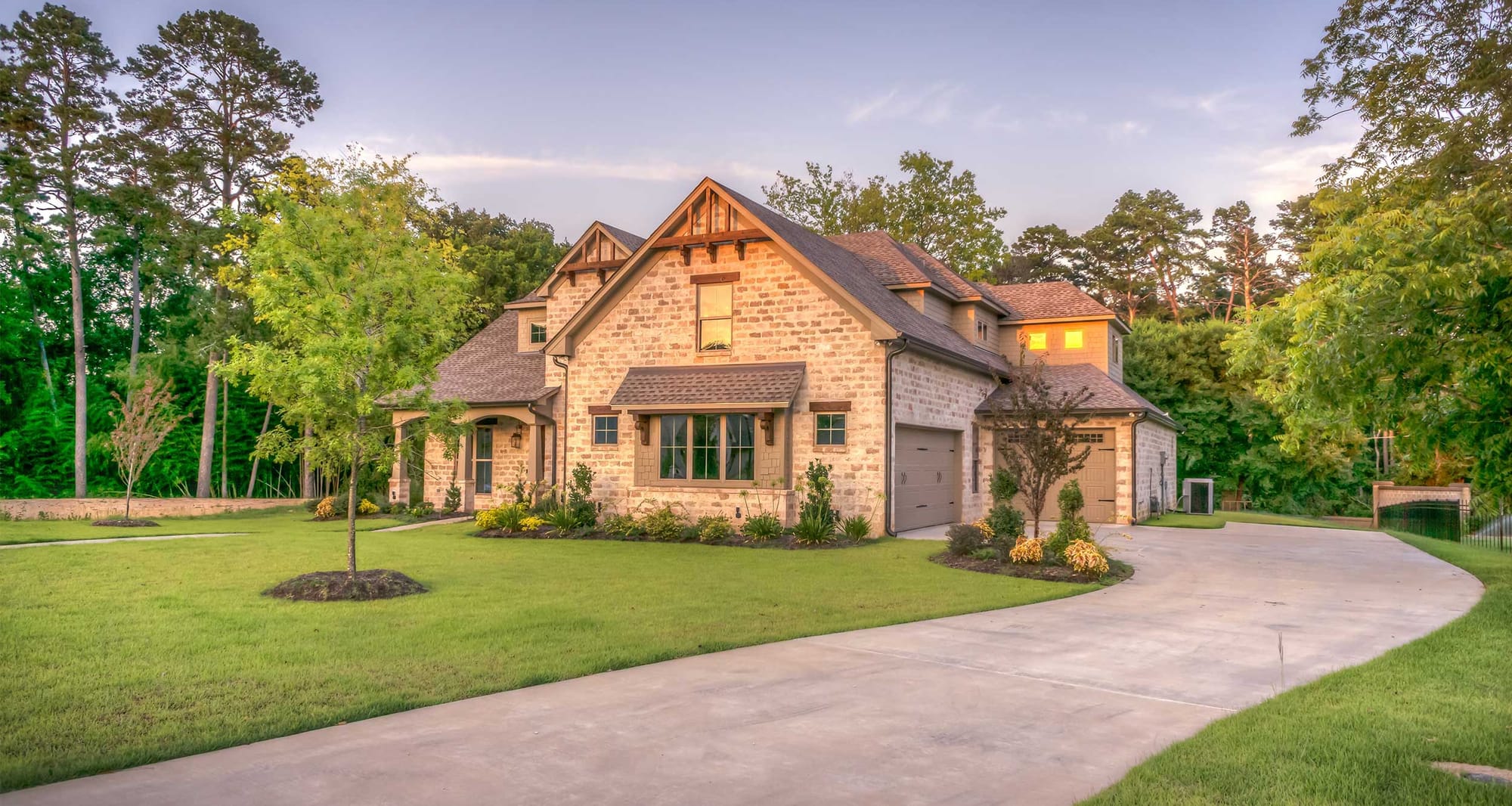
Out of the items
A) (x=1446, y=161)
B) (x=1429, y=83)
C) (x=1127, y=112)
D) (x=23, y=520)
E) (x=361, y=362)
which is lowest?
(x=23, y=520)

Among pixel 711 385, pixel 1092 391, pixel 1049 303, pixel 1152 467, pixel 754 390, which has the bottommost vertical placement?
pixel 1152 467

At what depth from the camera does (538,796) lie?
439 cm

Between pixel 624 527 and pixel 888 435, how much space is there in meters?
5.85

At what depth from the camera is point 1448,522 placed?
901 inches

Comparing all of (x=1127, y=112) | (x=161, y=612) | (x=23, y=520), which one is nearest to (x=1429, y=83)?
(x=1127, y=112)

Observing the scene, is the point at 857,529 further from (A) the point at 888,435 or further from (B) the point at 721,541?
(B) the point at 721,541

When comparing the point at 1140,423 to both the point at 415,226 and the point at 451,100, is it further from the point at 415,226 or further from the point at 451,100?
the point at 415,226

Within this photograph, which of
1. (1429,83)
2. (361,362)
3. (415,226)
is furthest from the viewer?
(415,226)

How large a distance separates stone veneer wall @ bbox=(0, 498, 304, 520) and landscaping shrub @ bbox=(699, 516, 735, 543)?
16.5 m

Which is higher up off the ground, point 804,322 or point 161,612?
point 804,322

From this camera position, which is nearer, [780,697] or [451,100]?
[780,697]

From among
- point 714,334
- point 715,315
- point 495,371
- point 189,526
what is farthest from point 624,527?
point 189,526

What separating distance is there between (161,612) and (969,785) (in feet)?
28.9

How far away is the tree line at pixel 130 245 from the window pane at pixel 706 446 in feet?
54.2
